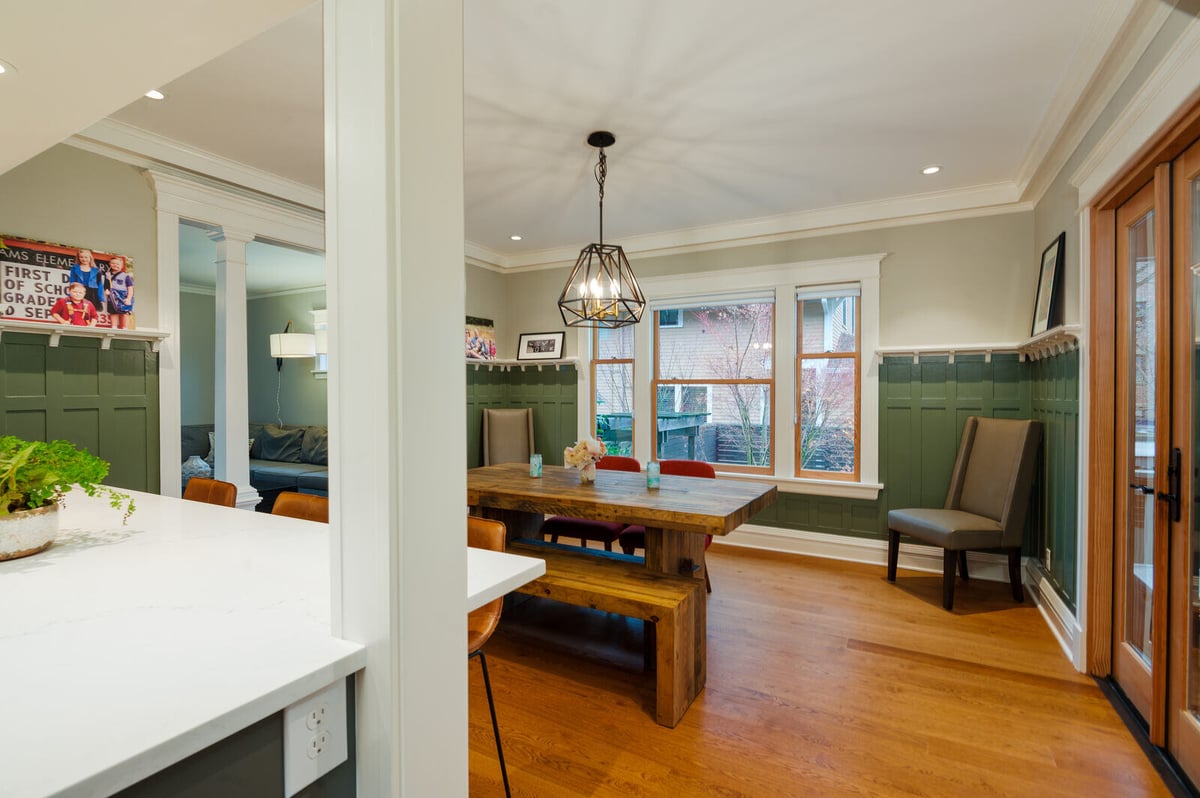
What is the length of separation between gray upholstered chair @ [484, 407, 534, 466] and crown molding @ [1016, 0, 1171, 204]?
4.30 metres

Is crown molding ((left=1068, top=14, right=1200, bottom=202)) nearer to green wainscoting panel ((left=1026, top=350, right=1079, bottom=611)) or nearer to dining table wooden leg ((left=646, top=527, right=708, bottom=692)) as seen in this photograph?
green wainscoting panel ((left=1026, top=350, right=1079, bottom=611))

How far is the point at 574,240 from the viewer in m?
5.16

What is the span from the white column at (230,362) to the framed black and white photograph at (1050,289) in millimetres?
4804

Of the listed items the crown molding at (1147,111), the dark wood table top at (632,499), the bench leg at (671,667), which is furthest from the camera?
the dark wood table top at (632,499)

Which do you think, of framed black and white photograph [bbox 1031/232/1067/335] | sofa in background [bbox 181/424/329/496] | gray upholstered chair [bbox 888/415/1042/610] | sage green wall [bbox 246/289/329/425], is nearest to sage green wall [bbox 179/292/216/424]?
sofa in background [bbox 181/424/329/496]

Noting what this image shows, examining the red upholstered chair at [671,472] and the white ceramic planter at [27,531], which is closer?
the white ceramic planter at [27,531]

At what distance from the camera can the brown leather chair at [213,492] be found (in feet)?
7.32

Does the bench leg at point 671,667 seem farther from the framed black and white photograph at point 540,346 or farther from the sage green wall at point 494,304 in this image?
the sage green wall at point 494,304

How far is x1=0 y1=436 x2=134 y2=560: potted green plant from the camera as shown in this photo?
1236 mm

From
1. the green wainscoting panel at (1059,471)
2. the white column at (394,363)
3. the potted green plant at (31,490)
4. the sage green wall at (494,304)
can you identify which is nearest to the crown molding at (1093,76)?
the green wainscoting panel at (1059,471)

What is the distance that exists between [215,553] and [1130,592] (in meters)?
3.30

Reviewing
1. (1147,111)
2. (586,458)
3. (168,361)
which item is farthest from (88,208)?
(1147,111)

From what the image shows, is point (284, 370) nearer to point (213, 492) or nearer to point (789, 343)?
point (213, 492)

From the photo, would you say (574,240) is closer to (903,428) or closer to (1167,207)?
(903,428)
